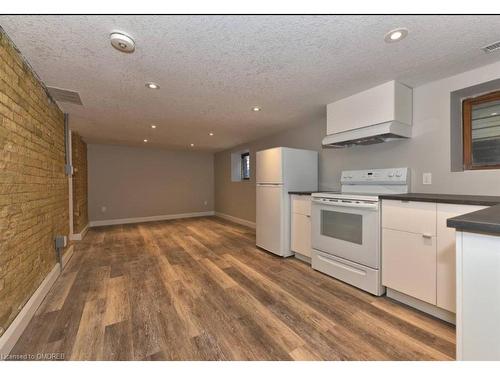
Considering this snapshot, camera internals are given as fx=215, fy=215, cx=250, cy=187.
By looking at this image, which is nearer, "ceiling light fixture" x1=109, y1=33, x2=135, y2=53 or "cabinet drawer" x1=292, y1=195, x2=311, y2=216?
"ceiling light fixture" x1=109, y1=33, x2=135, y2=53

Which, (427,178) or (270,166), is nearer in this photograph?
(427,178)

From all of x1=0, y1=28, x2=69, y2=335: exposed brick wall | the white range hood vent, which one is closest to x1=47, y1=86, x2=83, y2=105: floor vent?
x1=0, y1=28, x2=69, y2=335: exposed brick wall

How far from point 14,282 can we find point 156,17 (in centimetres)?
201

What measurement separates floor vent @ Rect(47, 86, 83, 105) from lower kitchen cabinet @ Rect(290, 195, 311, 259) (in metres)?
2.85

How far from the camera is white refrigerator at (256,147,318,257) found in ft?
10.0

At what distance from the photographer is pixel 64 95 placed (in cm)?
A: 232

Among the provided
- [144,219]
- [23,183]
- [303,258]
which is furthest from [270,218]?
[144,219]

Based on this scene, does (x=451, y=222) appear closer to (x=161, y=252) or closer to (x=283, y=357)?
(x=283, y=357)

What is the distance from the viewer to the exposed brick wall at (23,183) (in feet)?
4.62

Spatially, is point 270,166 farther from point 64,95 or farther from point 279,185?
point 64,95

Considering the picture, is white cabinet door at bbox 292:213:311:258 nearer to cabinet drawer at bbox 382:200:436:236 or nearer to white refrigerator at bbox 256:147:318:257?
white refrigerator at bbox 256:147:318:257

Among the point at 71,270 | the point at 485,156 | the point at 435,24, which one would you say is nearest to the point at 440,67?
the point at 435,24

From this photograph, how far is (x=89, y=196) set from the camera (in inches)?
210

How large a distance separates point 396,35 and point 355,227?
158 centimetres
